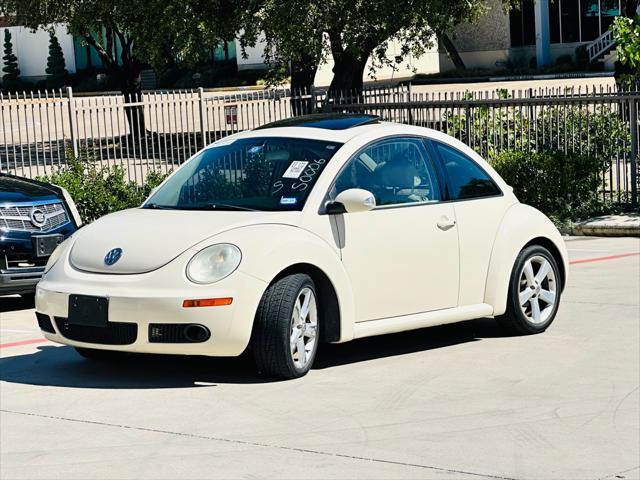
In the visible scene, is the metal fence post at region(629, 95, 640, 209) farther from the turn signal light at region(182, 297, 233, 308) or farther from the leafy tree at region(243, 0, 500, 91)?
the turn signal light at region(182, 297, 233, 308)

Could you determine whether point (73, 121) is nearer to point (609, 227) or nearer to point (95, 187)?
point (95, 187)

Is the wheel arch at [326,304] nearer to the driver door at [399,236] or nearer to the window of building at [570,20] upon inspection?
the driver door at [399,236]

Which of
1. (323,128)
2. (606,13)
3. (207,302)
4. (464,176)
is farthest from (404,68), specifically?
(207,302)

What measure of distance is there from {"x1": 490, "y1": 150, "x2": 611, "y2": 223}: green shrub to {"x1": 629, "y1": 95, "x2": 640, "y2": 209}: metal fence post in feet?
1.39

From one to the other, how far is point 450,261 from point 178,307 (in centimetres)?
225

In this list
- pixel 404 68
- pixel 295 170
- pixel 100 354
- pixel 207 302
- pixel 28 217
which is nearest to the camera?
pixel 207 302

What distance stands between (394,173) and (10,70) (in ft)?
212

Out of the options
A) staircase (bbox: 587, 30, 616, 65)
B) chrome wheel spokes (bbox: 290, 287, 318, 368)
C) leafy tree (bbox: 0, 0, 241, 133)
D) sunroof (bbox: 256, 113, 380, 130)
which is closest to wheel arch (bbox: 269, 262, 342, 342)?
chrome wheel spokes (bbox: 290, 287, 318, 368)

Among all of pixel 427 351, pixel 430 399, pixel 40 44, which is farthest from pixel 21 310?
pixel 40 44

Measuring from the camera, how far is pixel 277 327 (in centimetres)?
781

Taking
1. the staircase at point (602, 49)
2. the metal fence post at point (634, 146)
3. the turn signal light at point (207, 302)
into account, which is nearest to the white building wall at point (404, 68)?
the staircase at point (602, 49)

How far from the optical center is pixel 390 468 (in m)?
6.26

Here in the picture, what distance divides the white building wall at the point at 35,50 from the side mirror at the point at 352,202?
2521 inches

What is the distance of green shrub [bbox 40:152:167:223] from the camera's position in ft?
57.9
